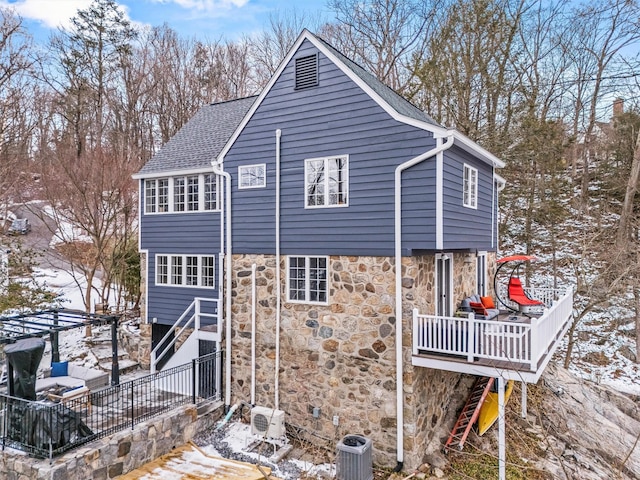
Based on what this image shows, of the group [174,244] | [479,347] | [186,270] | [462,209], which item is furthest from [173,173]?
[479,347]

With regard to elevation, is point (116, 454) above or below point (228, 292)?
below

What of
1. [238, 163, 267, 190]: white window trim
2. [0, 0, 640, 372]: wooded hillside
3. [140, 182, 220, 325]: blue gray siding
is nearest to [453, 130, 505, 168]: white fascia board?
[238, 163, 267, 190]: white window trim

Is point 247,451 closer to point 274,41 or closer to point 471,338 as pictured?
point 471,338

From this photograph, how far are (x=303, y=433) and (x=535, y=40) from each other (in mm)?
21849

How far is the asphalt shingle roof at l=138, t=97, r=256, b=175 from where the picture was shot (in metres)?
12.8

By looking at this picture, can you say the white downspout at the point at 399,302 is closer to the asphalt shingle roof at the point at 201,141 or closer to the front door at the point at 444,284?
the front door at the point at 444,284

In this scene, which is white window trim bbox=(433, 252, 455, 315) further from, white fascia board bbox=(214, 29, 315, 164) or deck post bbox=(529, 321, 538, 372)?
white fascia board bbox=(214, 29, 315, 164)

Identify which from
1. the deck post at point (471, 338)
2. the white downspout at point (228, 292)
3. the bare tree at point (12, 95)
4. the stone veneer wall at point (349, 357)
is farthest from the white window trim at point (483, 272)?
the bare tree at point (12, 95)

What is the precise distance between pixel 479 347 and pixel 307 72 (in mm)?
7302

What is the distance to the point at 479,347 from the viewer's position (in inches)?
321

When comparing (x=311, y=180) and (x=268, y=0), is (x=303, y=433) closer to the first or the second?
(x=311, y=180)

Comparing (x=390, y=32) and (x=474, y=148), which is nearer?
(x=474, y=148)

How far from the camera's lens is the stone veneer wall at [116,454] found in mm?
6961

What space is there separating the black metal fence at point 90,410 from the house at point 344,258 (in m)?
0.74
